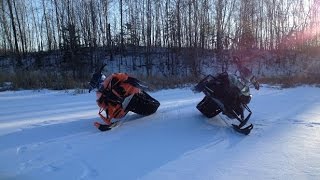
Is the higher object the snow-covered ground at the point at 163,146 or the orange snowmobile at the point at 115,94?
the orange snowmobile at the point at 115,94

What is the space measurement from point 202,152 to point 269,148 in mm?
817

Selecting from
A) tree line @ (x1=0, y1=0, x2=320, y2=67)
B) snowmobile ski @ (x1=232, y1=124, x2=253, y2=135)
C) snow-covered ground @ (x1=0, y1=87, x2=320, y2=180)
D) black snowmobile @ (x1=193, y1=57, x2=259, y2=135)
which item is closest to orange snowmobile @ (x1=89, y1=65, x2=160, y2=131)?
snow-covered ground @ (x1=0, y1=87, x2=320, y2=180)

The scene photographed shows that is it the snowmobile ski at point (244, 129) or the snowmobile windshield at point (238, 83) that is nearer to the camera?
the snowmobile ski at point (244, 129)

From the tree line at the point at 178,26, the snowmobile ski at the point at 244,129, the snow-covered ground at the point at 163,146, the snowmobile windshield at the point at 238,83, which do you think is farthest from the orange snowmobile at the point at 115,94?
the tree line at the point at 178,26

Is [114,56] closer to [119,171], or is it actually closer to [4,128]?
[4,128]

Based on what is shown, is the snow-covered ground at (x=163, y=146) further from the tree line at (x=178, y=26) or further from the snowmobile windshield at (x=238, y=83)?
the tree line at (x=178, y=26)

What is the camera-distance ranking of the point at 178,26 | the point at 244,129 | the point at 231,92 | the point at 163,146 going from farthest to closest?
the point at 178,26 < the point at 231,92 < the point at 244,129 < the point at 163,146

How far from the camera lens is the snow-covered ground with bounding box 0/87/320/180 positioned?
371 centimetres

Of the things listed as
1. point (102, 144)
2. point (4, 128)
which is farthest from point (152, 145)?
point (4, 128)

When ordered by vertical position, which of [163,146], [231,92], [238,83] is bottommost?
[163,146]

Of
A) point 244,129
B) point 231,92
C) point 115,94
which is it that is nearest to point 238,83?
point 231,92

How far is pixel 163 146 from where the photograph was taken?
Answer: 182 inches

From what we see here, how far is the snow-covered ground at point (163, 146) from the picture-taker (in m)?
3.71

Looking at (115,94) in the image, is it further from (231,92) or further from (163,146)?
(231,92)
